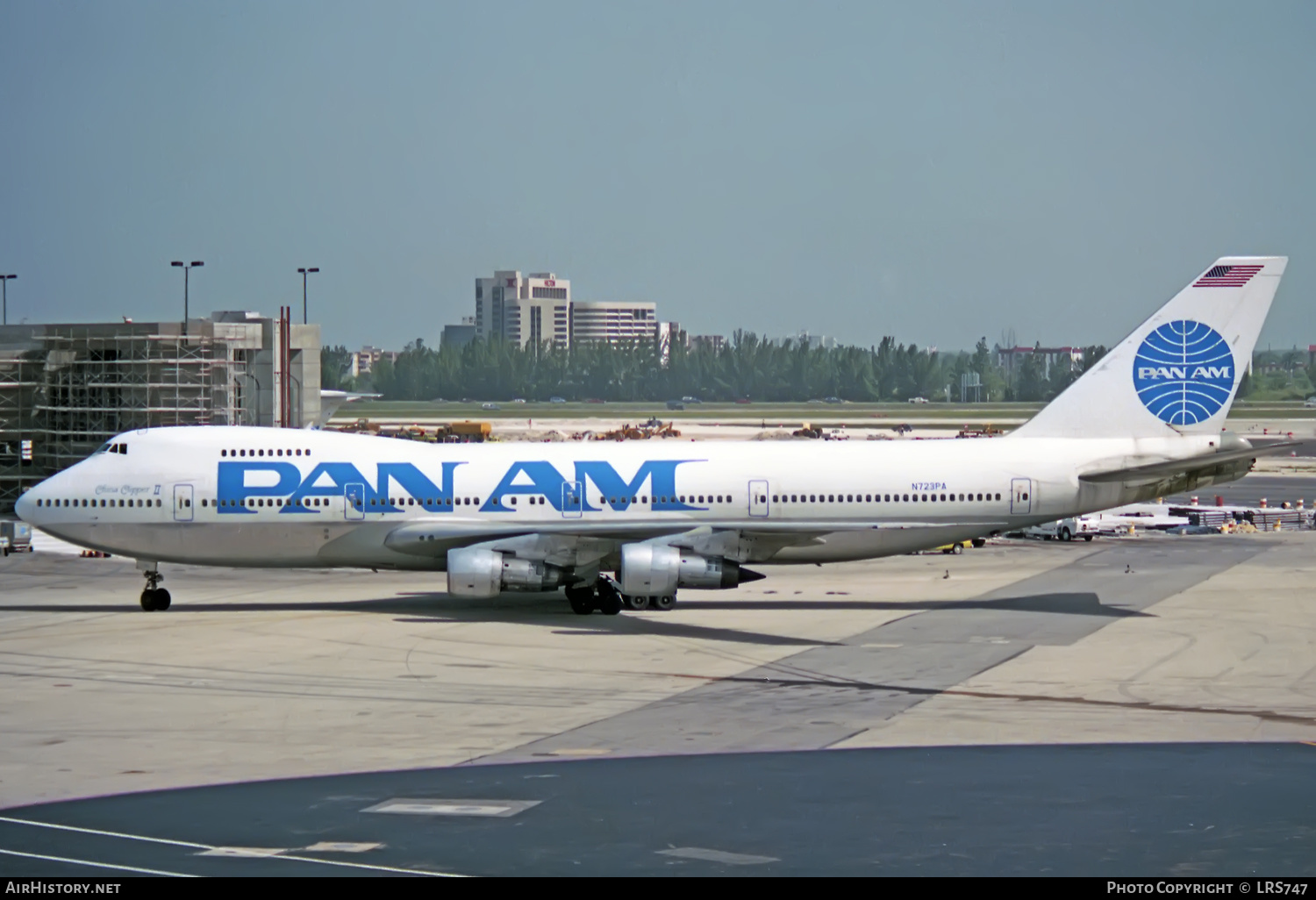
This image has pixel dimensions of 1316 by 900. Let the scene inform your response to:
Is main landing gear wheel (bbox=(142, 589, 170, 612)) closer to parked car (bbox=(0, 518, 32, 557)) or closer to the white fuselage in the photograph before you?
the white fuselage

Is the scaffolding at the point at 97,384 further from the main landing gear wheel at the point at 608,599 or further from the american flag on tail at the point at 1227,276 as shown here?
the american flag on tail at the point at 1227,276

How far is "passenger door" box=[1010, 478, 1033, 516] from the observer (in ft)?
155

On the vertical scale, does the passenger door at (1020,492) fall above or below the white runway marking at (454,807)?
above

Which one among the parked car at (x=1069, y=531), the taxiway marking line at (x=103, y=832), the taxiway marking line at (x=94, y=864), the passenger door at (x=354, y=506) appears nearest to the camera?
the taxiway marking line at (x=94, y=864)

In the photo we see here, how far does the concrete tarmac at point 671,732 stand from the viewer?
20.2m

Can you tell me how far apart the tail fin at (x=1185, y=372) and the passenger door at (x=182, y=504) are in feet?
82.1

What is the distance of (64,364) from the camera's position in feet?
270

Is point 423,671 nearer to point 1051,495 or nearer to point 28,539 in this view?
point 1051,495

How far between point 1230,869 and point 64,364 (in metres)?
74.2

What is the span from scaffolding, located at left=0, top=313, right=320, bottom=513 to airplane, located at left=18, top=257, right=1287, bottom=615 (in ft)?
115

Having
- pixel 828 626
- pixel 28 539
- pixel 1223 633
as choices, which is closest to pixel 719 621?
pixel 828 626

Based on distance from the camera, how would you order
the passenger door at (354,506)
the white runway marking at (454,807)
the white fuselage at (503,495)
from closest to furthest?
1. the white runway marking at (454,807)
2. the passenger door at (354,506)
3. the white fuselage at (503,495)

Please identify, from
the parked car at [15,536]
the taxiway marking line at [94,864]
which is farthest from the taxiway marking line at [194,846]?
the parked car at [15,536]

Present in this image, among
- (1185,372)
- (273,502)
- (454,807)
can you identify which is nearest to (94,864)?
(454,807)
